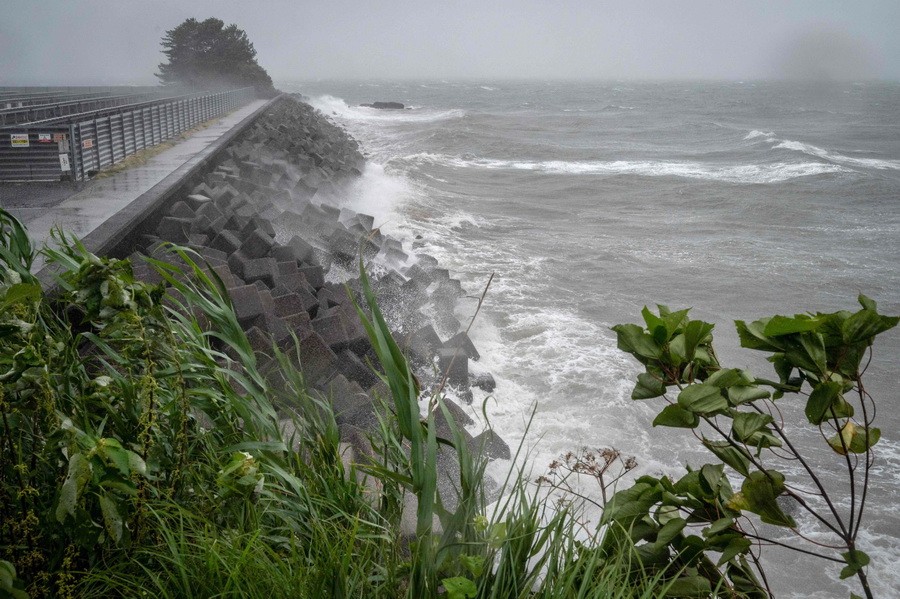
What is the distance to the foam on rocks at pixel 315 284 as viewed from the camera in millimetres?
4320

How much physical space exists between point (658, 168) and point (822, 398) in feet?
76.1

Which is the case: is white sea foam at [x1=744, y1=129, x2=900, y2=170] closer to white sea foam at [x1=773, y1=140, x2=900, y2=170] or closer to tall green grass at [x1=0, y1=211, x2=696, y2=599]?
white sea foam at [x1=773, y1=140, x2=900, y2=170]

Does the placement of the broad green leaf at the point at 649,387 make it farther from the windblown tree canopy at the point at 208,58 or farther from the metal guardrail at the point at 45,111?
the windblown tree canopy at the point at 208,58

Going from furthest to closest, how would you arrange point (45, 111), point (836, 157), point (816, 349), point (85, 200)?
point (836, 157) < point (45, 111) < point (85, 200) < point (816, 349)

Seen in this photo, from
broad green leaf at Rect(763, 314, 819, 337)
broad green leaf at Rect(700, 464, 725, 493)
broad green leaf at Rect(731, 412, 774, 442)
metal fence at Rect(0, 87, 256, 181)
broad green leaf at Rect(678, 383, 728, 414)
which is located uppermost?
metal fence at Rect(0, 87, 256, 181)

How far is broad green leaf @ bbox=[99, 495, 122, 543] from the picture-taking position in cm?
146

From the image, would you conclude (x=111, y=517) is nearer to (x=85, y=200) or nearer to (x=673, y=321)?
(x=673, y=321)

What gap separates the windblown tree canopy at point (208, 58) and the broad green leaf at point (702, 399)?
47365mm

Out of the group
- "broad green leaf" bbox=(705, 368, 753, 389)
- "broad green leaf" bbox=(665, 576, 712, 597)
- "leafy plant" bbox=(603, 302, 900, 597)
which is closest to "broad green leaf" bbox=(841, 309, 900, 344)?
"leafy plant" bbox=(603, 302, 900, 597)

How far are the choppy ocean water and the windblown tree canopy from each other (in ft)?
66.2

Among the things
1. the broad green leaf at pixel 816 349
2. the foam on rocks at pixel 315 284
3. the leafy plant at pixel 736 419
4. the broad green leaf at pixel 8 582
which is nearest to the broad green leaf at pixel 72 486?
the broad green leaf at pixel 8 582

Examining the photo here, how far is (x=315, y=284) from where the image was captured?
6512mm

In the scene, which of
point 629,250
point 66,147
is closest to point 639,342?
point 66,147

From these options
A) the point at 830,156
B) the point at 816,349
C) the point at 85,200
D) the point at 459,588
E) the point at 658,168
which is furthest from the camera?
the point at 830,156
